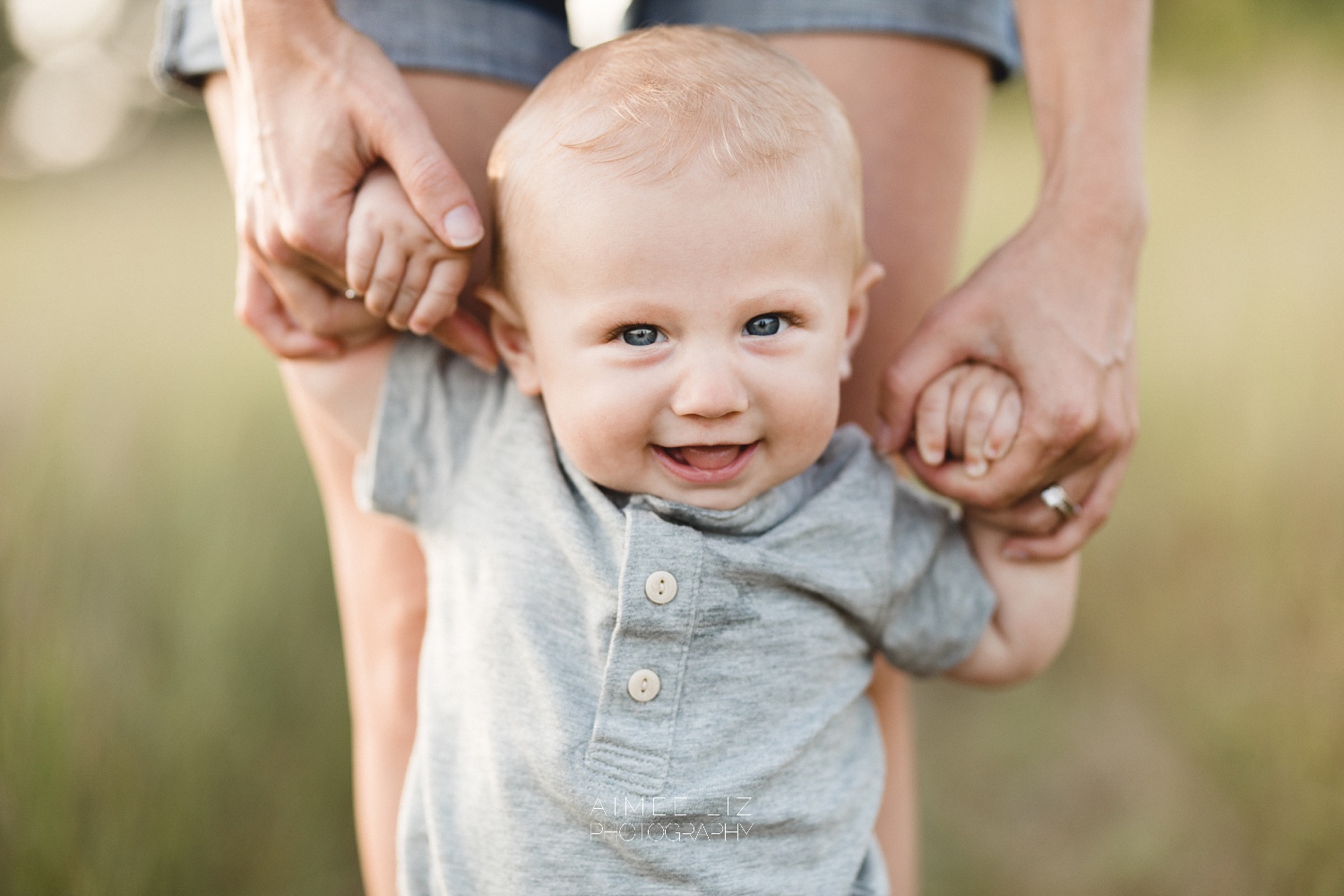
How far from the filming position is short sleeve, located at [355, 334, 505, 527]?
127cm

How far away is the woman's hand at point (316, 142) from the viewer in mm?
1153

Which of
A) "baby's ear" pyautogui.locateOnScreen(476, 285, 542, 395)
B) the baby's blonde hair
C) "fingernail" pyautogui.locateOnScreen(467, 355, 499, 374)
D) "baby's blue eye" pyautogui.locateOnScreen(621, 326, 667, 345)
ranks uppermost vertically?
the baby's blonde hair

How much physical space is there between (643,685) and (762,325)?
394 millimetres

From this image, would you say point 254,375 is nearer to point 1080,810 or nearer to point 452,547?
point 452,547

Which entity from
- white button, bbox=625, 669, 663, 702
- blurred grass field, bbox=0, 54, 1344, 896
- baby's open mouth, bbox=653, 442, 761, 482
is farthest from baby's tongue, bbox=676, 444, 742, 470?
blurred grass field, bbox=0, 54, 1344, 896

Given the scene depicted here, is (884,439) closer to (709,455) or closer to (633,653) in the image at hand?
(709,455)

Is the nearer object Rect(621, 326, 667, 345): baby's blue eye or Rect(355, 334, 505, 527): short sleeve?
Rect(621, 326, 667, 345): baby's blue eye

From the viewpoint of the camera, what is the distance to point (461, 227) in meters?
1.15

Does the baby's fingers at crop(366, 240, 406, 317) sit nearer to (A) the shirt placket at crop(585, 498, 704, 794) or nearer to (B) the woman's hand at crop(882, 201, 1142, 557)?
(A) the shirt placket at crop(585, 498, 704, 794)

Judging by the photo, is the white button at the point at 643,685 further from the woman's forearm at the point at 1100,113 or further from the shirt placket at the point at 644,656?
the woman's forearm at the point at 1100,113

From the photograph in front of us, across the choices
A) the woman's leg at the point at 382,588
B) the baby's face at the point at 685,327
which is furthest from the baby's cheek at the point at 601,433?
the woman's leg at the point at 382,588

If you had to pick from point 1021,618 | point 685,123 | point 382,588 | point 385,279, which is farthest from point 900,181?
point 382,588

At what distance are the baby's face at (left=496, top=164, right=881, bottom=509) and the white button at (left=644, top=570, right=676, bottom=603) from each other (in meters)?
0.09

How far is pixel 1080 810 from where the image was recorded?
2.50 metres
